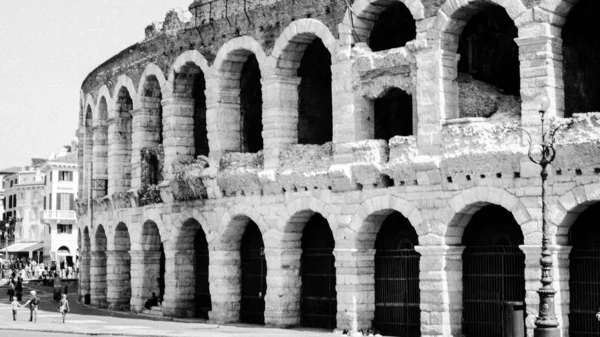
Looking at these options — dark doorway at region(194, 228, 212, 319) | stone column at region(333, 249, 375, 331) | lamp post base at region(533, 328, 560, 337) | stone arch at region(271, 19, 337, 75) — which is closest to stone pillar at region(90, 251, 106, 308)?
dark doorway at region(194, 228, 212, 319)

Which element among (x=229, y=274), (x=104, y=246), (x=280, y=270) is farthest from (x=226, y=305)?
(x=104, y=246)

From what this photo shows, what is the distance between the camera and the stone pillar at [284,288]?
36.0 metres

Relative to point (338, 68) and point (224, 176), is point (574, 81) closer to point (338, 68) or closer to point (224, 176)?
point (338, 68)

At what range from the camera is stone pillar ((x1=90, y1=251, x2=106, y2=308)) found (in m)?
49.8

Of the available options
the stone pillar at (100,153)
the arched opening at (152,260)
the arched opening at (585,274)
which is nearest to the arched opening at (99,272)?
the stone pillar at (100,153)

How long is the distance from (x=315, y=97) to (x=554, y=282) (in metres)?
12.1

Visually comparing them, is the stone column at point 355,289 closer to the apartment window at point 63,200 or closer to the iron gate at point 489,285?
the iron gate at point 489,285

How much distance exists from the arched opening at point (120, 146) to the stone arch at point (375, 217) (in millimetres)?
15513

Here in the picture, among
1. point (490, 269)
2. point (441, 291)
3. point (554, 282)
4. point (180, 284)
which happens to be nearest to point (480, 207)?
point (490, 269)

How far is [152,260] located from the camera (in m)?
44.1

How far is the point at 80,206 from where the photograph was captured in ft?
173

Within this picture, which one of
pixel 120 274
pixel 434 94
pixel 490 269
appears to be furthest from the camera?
pixel 120 274

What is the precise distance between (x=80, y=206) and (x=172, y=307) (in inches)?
512

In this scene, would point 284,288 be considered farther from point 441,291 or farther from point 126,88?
point 126,88
